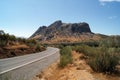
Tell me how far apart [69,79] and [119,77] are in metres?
2.98

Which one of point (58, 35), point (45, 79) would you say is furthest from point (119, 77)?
point (58, 35)

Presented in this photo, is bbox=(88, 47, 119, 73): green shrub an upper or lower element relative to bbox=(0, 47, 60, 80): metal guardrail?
upper

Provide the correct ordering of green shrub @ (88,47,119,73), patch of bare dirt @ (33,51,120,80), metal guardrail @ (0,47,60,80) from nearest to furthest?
patch of bare dirt @ (33,51,120,80) < metal guardrail @ (0,47,60,80) < green shrub @ (88,47,119,73)

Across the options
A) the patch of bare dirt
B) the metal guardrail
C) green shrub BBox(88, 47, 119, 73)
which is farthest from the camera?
green shrub BBox(88, 47, 119, 73)

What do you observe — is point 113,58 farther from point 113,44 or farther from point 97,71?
point 113,44

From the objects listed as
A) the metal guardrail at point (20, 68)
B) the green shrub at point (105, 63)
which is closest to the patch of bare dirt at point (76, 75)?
the green shrub at point (105, 63)

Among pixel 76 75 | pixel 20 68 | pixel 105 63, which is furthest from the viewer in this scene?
pixel 20 68

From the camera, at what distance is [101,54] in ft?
52.4

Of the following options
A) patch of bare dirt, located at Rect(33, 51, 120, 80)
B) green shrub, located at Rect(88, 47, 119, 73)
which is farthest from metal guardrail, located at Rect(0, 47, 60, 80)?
green shrub, located at Rect(88, 47, 119, 73)

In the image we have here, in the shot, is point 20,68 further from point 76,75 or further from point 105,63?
point 105,63

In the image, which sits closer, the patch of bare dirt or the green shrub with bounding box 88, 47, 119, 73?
the patch of bare dirt

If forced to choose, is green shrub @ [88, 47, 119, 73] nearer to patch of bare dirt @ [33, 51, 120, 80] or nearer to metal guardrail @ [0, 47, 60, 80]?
patch of bare dirt @ [33, 51, 120, 80]

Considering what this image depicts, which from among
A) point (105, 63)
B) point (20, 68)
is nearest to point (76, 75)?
point (105, 63)

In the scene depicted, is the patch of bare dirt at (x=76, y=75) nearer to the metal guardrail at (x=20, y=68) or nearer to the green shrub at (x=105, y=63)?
the green shrub at (x=105, y=63)
